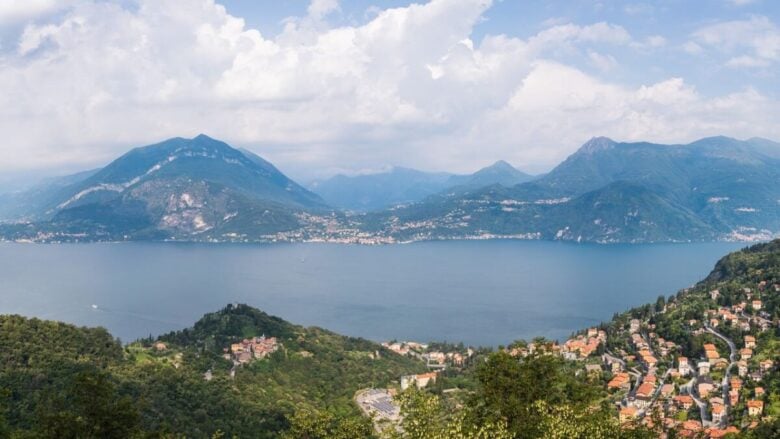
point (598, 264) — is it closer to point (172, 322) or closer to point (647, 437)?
point (172, 322)

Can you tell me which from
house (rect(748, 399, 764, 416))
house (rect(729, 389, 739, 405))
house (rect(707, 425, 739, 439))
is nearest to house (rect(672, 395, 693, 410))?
house (rect(729, 389, 739, 405))

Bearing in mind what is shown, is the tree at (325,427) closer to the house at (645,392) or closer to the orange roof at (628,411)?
the orange roof at (628,411)

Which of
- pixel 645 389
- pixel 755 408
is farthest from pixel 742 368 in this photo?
pixel 755 408

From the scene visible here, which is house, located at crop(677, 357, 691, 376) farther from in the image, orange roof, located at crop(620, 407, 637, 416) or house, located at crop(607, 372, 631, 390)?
orange roof, located at crop(620, 407, 637, 416)

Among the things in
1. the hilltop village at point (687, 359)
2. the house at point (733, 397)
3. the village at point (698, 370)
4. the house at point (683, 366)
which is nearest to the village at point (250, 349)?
the hilltop village at point (687, 359)

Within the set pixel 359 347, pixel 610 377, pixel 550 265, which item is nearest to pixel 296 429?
pixel 610 377

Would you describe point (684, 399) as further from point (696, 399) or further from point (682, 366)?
point (682, 366)
